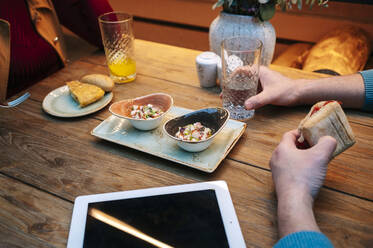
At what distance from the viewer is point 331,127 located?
750 millimetres

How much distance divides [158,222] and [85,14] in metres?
1.32

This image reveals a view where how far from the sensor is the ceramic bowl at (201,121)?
2.79 feet

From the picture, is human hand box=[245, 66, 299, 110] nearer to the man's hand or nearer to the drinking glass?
the drinking glass

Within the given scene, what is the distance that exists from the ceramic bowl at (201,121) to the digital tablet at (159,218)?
0.12 m

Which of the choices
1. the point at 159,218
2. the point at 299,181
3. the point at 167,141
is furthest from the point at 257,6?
the point at 159,218

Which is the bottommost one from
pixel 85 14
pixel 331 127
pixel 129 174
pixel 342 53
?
pixel 342 53

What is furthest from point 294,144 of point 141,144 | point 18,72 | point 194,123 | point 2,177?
point 18,72

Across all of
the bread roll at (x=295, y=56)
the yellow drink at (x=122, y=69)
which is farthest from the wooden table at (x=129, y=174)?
the bread roll at (x=295, y=56)

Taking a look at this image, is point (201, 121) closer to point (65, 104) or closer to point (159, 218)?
point (159, 218)

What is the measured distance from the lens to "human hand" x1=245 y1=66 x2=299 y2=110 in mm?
1023

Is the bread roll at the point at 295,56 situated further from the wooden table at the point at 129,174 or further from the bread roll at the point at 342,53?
the wooden table at the point at 129,174

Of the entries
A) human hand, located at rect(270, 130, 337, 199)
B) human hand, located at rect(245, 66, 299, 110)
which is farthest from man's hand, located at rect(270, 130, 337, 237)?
human hand, located at rect(245, 66, 299, 110)

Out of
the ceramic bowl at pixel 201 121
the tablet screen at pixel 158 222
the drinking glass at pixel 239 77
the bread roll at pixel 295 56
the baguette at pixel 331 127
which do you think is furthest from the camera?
the bread roll at pixel 295 56

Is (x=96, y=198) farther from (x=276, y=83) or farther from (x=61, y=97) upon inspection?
(x=276, y=83)
